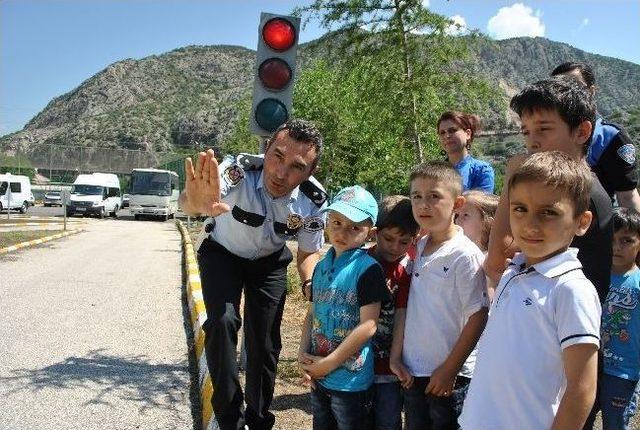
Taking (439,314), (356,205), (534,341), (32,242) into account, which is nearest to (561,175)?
(534,341)

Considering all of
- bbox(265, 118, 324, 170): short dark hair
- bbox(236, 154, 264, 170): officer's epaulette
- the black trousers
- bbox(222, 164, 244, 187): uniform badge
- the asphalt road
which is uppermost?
bbox(265, 118, 324, 170): short dark hair

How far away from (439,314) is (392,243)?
468 mm

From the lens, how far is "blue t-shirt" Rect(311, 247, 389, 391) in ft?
8.16

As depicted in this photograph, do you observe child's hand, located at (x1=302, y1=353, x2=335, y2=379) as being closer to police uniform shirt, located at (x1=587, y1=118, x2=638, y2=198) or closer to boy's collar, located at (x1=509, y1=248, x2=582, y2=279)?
boy's collar, located at (x1=509, y1=248, x2=582, y2=279)

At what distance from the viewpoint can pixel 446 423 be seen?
2.36 meters

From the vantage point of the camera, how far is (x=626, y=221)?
121 inches

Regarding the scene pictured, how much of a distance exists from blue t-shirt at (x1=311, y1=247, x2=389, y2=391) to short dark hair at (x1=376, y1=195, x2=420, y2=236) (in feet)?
0.61

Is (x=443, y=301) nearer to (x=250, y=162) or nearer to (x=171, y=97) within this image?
(x=250, y=162)

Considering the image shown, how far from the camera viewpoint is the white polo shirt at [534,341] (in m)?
1.60

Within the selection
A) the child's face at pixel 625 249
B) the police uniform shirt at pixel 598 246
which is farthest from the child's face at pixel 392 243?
the child's face at pixel 625 249

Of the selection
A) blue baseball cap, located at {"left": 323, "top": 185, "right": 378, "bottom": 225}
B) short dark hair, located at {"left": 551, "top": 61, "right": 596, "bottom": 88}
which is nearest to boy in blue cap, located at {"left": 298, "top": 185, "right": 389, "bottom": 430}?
blue baseball cap, located at {"left": 323, "top": 185, "right": 378, "bottom": 225}

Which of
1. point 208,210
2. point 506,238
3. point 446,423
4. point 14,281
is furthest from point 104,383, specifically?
point 14,281

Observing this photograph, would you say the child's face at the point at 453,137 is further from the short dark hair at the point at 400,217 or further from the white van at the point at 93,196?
the white van at the point at 93,196

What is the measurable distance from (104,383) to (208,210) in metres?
2.31
